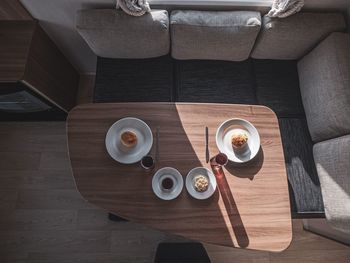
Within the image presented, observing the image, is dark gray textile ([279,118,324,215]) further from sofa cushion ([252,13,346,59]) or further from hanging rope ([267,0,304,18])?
hanging rope ([267,0,304,18])

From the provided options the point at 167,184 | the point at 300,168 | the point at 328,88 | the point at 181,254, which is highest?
the point at 328,88

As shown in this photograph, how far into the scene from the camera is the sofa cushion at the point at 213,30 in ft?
4.85

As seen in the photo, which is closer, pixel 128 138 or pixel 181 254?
pixel 128 138

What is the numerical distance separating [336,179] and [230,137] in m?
0.62

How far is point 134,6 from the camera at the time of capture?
1.39 metres

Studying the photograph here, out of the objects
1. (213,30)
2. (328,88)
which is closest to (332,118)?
(328,88)

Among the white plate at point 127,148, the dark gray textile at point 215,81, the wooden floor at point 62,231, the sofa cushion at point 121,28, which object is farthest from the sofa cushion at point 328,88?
the white plate at point 127,148

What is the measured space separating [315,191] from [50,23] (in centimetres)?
187

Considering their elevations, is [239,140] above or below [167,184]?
above

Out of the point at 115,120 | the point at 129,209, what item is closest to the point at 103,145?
the point at 115,120

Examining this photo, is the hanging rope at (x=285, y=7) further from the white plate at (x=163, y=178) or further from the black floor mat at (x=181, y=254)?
Answer: the black floor mat at (x=181, y=254)

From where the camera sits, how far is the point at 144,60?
1.70m

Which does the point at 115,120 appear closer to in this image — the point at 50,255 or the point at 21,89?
the point at 21,89

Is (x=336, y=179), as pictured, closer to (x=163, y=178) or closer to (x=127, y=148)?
(x=163, y=178)
